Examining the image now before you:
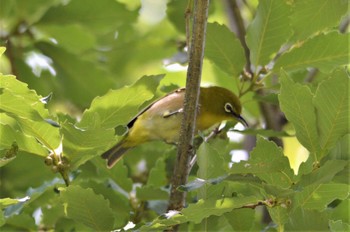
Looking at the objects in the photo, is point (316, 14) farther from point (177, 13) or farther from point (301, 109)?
point (177, 13)

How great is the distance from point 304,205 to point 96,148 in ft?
2.31

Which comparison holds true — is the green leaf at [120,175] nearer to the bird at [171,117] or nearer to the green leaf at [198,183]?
the bird at [171,117]

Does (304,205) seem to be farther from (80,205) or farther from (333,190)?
(80,205)

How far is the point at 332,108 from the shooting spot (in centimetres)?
215

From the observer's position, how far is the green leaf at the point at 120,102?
232 cm

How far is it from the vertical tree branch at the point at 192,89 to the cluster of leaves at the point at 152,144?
0.11 m

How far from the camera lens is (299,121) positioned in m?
2.21

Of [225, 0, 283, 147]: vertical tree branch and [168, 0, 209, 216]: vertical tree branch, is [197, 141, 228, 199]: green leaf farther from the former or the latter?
[225, 0, 283, 147]: vertical tree branch

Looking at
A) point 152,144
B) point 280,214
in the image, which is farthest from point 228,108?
point 280,214

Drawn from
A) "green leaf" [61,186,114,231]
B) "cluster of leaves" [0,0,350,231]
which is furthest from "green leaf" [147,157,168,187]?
"green leaf" [61,186,114,231]

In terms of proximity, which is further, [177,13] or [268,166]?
[177,13]

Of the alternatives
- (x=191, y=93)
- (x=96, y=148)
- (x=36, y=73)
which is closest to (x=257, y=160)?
(x=191, y=93)

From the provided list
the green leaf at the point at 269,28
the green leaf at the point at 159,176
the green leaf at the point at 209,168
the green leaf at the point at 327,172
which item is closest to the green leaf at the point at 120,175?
the green leaf at the point at 159,176

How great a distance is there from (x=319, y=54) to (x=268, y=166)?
41.6 inches
